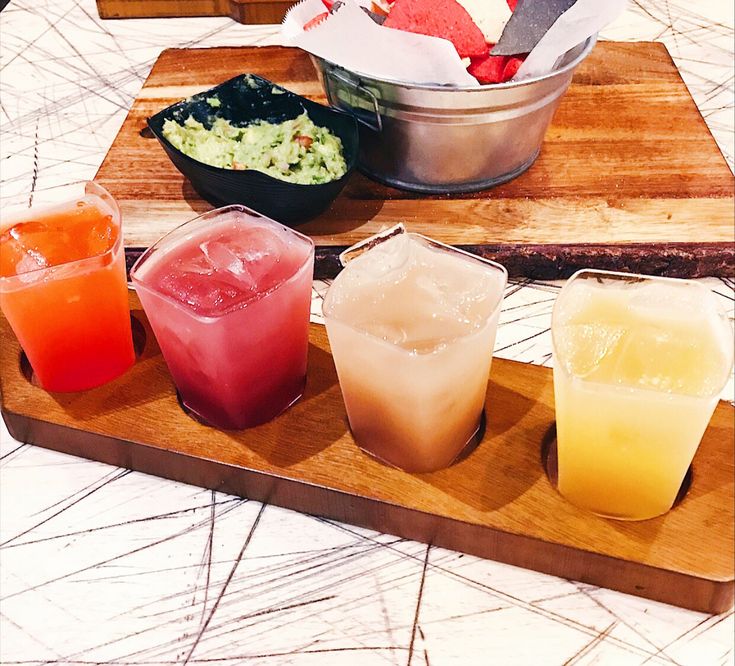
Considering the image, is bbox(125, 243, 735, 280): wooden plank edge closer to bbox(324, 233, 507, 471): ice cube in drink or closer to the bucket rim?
the bucket rim

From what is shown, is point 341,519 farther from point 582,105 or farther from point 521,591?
point 582,105

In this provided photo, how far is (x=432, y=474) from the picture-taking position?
84cm

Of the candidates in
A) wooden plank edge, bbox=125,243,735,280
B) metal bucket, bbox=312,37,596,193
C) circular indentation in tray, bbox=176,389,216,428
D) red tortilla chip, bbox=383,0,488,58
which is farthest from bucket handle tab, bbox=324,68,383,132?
circular indentation in tray, bbox=176,389,216,428

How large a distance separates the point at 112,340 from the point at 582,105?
3.62 feet

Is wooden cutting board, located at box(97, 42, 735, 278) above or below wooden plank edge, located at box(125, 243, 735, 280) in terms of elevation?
Result: above

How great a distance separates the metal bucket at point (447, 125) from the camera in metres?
1.24

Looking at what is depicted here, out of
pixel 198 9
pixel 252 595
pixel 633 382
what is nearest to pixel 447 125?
pixel 633 382

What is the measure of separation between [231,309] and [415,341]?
0.62ft

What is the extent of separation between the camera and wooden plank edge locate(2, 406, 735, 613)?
2.50 ft

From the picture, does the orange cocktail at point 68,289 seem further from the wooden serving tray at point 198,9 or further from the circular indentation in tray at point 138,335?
the wooden serving tray at point 198,9

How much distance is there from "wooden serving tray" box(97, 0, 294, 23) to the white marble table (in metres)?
1.44

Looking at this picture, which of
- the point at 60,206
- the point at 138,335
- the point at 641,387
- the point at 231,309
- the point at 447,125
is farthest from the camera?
the point at 447,125

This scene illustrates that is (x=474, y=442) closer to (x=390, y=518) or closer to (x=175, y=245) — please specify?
(x=390, y=518)

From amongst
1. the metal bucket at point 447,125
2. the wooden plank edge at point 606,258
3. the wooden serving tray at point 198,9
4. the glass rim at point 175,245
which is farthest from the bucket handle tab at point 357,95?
the wooden serving tray at point 198,9
